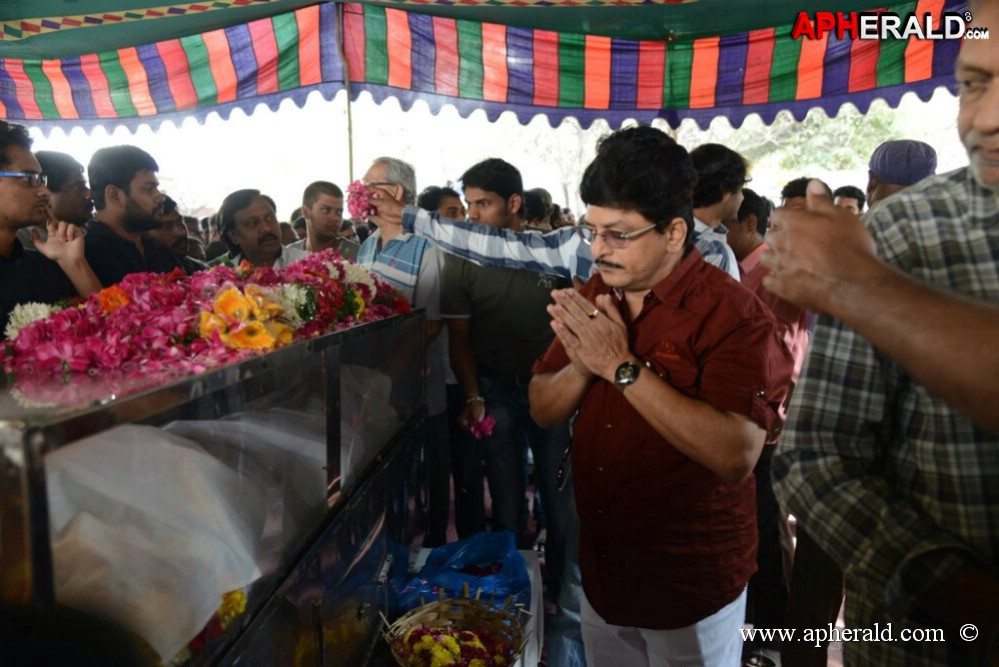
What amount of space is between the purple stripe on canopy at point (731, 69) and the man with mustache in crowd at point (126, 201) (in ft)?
12.5

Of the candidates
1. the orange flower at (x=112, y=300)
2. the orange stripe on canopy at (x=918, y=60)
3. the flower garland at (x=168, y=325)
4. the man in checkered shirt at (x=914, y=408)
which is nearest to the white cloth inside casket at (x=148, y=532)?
the flower garland at (x=168, y=325)

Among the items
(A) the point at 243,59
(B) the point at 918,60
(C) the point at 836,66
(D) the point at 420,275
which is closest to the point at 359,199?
(D) the point at 420,275

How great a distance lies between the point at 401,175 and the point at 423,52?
6.07ft

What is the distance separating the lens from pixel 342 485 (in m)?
2.03

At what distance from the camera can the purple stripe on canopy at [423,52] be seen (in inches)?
187

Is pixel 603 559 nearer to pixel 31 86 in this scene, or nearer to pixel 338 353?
pixel 338 353

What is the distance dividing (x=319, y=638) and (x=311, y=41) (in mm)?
4200

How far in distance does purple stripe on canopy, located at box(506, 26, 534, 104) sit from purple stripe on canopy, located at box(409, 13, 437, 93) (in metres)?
0.53

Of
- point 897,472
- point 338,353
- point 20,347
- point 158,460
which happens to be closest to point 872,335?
point 897,472

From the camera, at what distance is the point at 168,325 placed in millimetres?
1691

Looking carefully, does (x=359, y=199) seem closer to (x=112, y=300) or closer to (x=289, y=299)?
(x=289, y=299)

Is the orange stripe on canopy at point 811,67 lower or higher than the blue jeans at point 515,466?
higher

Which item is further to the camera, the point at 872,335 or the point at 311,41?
the point at 311,41

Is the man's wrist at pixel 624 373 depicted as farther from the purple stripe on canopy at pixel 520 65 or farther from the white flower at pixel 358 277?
the purple stripe on canopy at pixel 520 65
